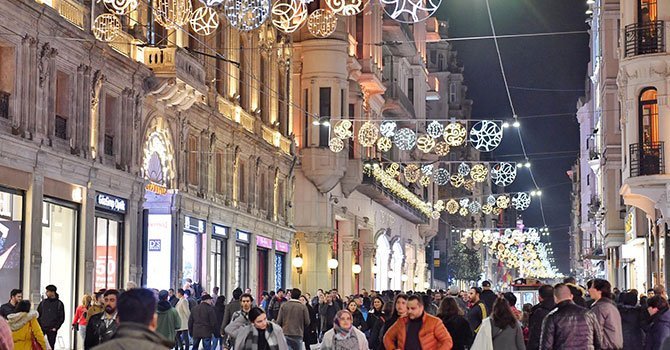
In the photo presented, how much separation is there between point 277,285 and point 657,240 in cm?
1679

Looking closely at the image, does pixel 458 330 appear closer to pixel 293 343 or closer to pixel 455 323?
pixel 455 323

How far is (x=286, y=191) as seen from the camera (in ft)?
179

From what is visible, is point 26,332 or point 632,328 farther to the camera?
point 632,328

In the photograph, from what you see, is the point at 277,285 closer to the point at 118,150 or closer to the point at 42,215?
the point at 118,150

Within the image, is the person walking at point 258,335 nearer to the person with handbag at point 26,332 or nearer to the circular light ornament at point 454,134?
the person with handbag at point 26,332

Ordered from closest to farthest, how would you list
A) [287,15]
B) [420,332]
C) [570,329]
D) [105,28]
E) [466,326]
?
[570,329], [420,332], [466,326], [105,28], [287,15]

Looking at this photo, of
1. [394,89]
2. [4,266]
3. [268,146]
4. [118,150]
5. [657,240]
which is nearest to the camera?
[4,266]

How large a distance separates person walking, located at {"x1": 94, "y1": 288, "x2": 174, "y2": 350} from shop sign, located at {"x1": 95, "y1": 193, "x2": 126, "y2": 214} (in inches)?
957

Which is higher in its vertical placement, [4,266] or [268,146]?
[268,146]

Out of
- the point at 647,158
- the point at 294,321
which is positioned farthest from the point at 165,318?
the point at 647,158

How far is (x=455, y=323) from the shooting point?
16938 mm

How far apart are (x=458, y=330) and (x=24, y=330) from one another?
17.3ft

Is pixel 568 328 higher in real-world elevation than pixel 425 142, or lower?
lower

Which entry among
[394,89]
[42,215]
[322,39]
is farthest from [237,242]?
[394,89]
